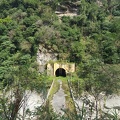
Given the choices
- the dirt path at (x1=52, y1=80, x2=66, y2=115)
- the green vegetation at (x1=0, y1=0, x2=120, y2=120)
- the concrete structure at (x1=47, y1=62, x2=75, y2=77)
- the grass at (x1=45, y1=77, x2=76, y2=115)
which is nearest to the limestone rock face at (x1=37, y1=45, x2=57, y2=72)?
the green vegetation at (x1=0, y1=0, x2=120, y2=120)

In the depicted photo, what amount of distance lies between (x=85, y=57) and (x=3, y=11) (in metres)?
20.7

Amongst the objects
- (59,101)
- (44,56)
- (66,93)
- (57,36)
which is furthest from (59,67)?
(59,101)

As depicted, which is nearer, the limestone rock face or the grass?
the grass

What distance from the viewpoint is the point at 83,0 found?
36.1 metres

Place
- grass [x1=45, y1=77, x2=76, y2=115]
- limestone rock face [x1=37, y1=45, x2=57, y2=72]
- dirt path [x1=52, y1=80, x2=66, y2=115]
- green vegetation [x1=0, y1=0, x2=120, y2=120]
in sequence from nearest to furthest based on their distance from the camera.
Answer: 1. grass [x1=45, y1=77, x2=76, y2=115]
2. dirt path [x1=52, y1=80, x2=66, y2=115]
3. green vegetation [x1=0, y1=0, x2=120, y2=120]
4. limestone rock face [x1=37, y1=45, x2=57, y2=72]

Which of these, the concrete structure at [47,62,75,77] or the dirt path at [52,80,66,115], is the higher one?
the dirt path at [52,80,66,115]

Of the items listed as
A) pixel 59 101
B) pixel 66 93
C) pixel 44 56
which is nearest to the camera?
pixel 59 101

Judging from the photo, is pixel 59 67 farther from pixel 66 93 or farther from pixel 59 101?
pixel 59 101

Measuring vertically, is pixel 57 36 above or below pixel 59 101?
above

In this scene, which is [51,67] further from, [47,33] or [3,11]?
[3,11]

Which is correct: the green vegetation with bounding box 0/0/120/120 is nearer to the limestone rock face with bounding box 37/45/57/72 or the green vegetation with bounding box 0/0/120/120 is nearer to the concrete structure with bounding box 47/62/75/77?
the limestone rock face with bounding box 37/45/57/72

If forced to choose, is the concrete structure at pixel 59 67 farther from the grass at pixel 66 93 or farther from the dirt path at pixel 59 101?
the dirt path at pixel 59 101

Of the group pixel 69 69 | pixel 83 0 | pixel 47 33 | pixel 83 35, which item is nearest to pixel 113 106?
pixel 69 69

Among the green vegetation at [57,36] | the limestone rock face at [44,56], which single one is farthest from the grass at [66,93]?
the limestone rock face at [44,56]
